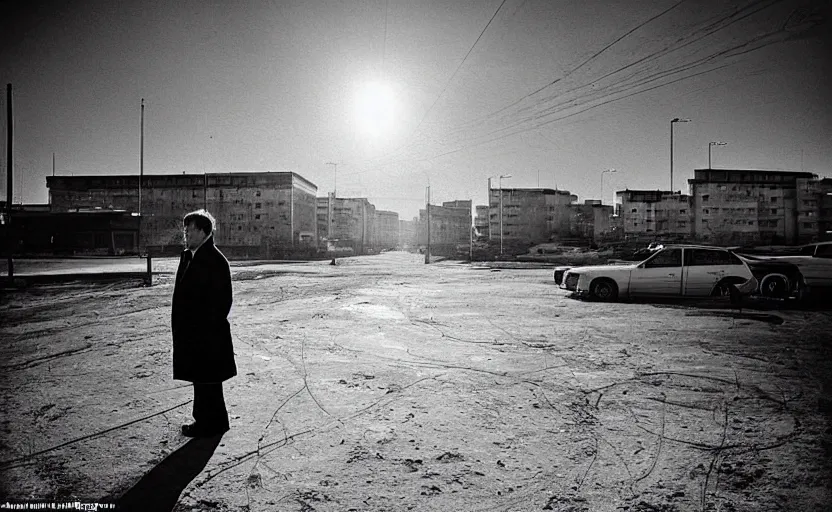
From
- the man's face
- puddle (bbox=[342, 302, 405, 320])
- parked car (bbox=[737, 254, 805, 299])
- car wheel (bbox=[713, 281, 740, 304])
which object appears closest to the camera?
the man's face

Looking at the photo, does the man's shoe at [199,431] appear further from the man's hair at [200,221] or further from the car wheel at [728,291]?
the car wheel at [728,291]

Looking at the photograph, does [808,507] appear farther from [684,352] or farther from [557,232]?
[557,232]

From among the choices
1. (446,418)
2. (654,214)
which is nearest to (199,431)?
(446,418)

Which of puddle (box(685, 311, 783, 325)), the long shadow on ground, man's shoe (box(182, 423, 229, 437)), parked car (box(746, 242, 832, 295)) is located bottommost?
the long shadow on ground

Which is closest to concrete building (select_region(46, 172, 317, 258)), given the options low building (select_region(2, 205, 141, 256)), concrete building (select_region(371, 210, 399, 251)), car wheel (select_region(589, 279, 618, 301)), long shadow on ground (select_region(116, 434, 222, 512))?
low building (select_region(2, 205, 141, 256))

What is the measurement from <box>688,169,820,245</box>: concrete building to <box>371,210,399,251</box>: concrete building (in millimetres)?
81159

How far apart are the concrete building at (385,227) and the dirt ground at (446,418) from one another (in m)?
113

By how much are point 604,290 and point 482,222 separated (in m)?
70.4

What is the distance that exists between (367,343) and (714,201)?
60.4m

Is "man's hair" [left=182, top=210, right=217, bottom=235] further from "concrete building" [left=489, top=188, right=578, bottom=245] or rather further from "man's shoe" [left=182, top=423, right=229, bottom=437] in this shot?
"concrete building" [left=489, top=188, right=578, bottom=245]

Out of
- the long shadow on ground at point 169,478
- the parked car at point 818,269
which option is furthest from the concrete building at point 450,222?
the long shadow on ground at point 169,478

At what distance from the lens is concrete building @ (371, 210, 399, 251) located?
12464 cm

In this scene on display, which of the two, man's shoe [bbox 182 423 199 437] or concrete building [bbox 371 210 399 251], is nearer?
man's shoe [bbox 182 423 199 437]

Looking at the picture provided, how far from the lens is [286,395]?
4.60 meters
